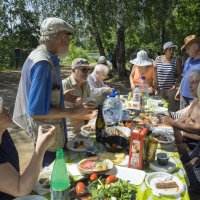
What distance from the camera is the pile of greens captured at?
5.22 ft

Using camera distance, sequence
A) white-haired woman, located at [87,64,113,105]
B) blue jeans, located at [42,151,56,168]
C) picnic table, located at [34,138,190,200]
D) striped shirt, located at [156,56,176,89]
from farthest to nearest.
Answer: striped shirt, located at [156,56,176,89]
white-haired woman, located at [87,64,113,105]
blue jeans, located at [42,151,56,168]
picnic table, located at [34,138,190,200]

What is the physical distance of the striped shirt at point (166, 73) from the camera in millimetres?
5848

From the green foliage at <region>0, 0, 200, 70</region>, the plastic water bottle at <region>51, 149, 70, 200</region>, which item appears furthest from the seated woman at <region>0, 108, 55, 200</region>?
the green foliage at <region>0, 0, 200, 70</region>

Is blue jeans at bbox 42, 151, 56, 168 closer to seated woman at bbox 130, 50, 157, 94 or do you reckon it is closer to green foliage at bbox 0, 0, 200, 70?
seated woman at bbox 130, 50, 157, 94

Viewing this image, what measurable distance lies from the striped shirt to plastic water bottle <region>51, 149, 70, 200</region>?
4688mm

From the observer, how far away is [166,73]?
586 cm

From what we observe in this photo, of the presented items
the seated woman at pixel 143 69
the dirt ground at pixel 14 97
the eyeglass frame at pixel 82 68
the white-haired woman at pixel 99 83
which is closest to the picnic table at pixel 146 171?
the eyeglass frame at pixel 82 68

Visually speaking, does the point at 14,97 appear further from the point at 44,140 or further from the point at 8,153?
the point at 44,140

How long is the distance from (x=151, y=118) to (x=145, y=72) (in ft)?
6.93

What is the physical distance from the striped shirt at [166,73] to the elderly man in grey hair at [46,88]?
3.96m

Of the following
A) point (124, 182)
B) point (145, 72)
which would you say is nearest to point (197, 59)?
point (145, 72)

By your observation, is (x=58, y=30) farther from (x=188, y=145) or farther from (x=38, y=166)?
(x=188, y=145)

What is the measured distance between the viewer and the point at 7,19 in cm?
1248

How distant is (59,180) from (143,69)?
4.02m
